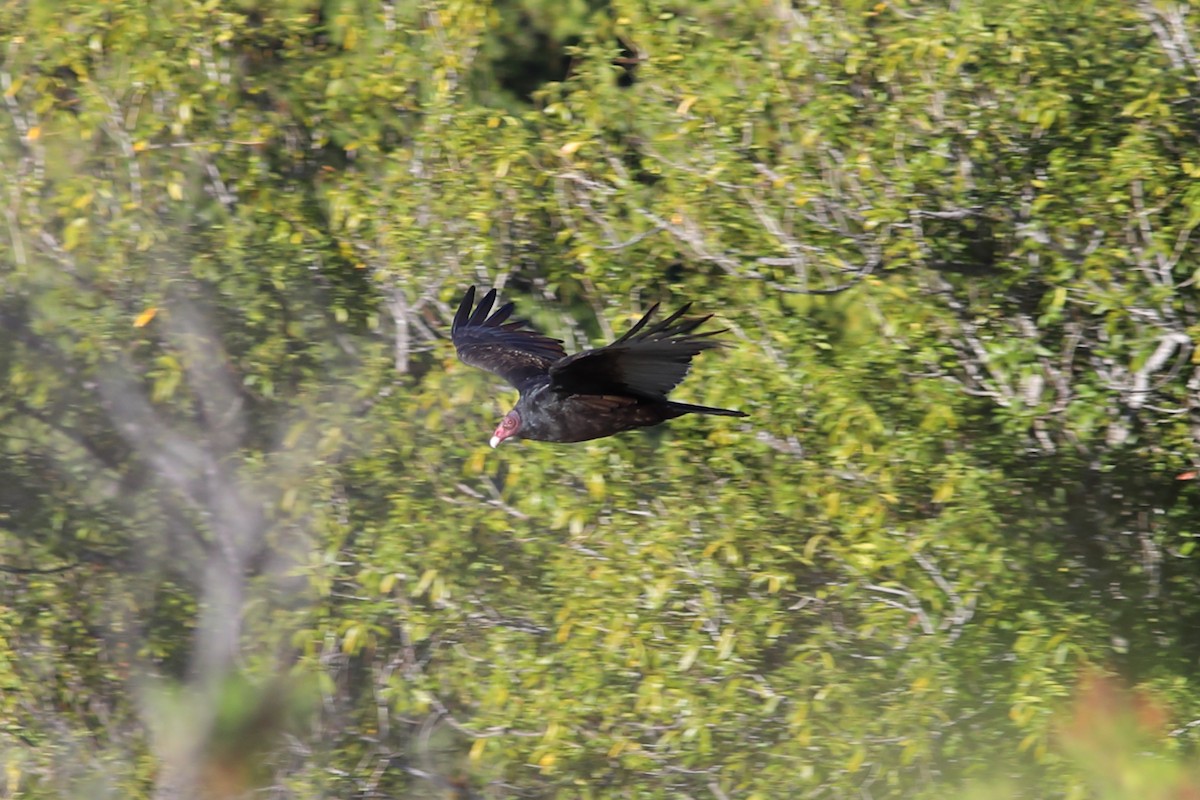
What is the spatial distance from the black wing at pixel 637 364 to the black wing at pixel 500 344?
0.59 meters

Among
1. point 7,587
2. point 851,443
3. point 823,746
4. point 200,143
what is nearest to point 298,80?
point 200,143

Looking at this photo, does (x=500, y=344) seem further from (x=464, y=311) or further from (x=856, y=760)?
(x=856, y=760)

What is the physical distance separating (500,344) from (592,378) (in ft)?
3.41

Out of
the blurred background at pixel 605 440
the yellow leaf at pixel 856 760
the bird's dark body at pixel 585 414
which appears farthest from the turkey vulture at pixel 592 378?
the yellow leaf at pixel 856 760

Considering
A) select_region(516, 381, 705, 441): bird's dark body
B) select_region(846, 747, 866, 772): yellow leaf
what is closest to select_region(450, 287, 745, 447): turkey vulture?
select_region(516, 381, 705, 441): bird's dark body

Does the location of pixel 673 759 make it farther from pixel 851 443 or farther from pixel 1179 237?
pixel 1179 237

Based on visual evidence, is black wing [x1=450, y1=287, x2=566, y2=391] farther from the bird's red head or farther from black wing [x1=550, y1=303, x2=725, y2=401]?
black wing [x1=550, y1=303, x2=725, y2=401]

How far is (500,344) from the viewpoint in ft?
16.9

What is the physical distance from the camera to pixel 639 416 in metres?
4.34

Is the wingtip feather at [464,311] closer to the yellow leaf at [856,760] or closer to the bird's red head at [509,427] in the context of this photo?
the bird's red head at [509,427]

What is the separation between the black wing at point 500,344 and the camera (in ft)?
16.3

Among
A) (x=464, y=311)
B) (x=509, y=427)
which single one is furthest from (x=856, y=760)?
(x=464, y=311)

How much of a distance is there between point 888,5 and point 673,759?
264 centimetres

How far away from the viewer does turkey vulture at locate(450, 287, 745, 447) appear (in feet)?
12.7
